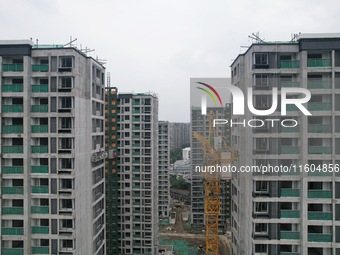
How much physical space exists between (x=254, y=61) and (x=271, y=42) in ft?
5.59

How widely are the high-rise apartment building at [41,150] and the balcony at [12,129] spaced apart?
65 millimetres

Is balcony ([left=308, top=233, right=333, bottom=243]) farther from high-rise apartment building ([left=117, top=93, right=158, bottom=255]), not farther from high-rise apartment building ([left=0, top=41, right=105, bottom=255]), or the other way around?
high-rise apartment building ([left=117, top=93, right=158, bottom=255])

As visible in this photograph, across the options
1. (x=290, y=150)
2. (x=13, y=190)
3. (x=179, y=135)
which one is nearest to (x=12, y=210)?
(x=13, y=190)

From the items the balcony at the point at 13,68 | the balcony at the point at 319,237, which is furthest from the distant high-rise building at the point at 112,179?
the balcony at the point at 319,237

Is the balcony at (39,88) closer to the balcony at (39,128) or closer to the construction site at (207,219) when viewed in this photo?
the balcony at (39,128)

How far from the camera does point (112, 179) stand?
123ft

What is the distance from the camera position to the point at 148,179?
37.7 meters

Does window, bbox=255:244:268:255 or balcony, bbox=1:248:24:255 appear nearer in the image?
window, bbox=255:244:268:255

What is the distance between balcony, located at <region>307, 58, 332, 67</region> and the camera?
56.8ft

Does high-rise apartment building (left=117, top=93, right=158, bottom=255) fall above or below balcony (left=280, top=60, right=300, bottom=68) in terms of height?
below

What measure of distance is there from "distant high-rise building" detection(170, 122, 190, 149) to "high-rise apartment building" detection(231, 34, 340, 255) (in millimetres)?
91953

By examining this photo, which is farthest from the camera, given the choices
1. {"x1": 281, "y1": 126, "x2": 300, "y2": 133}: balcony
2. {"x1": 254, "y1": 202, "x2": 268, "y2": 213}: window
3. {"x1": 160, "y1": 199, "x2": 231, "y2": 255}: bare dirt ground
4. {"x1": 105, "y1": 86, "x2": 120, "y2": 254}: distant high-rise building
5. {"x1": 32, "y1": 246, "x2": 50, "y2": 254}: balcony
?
{"x1": 160, "y1": 199, "x2": 231, "y2": 255}: bare dirt ground

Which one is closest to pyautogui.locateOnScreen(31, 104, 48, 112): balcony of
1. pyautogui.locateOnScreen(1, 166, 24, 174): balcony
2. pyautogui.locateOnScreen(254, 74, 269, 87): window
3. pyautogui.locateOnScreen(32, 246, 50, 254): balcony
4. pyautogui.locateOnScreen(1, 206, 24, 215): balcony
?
pyautogui.locateOnScreen(1, 166, 24, 174): balcony

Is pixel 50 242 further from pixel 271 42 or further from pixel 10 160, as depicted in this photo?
pixel 271 42
